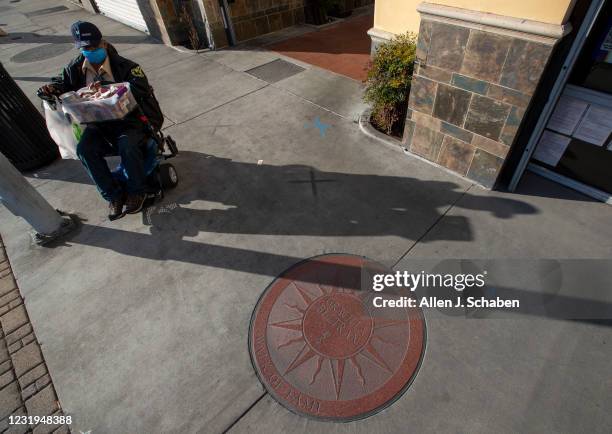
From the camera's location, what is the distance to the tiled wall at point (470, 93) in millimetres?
3025

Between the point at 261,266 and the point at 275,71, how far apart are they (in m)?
5.00

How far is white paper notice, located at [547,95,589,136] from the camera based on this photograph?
333 cm

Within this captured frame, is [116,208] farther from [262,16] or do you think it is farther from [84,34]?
[262,16]

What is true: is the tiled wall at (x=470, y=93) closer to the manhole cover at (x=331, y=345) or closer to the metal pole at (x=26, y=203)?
the manhole cover at (x=331, y=345)

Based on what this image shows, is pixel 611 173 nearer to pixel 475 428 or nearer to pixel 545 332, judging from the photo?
pixel 545 332

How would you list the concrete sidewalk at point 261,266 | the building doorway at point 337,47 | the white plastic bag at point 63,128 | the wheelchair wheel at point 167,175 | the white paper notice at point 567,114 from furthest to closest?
the building doorway at point 337,47 → the wheelchair wheel at point 167,175 → the white plastic bag at point 63,128 → the white paper notice at point 567,114 → the concrete sidewalk at point 261,266

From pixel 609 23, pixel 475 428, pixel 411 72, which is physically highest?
pixel 609 23

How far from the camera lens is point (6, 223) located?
407cm

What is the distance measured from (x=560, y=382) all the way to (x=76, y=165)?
6149mm

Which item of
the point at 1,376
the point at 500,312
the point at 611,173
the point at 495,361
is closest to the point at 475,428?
the point at 495,361

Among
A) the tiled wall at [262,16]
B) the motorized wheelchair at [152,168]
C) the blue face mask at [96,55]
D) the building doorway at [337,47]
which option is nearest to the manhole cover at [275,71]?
the building doorway at [337,47]

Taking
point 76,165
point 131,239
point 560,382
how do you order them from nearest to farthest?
point 560,382
point 131,239
point 76,165

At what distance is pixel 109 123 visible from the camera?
362 cm

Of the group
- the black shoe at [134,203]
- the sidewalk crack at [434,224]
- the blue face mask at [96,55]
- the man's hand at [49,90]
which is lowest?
the sidewalk crack at [434,224]
